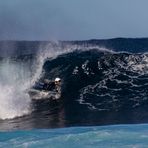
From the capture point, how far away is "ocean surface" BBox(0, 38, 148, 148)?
33.5 ft

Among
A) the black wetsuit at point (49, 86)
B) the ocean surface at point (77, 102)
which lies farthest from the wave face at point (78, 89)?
the black wetsuit at point (49, 86)

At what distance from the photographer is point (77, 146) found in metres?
9.45

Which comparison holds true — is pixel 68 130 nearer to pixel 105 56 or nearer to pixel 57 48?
pixel 105 56

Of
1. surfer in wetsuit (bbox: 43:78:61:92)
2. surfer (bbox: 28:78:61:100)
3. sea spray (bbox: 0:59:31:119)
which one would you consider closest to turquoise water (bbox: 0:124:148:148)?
sea spray (bbox: 0:59:31:119)

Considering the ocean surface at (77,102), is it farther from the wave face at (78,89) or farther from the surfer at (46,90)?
the surfer at (46,90)

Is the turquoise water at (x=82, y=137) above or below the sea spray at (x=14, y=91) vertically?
below

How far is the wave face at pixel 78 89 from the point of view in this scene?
1288 cm

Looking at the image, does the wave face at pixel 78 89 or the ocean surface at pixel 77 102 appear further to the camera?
the wave face at pixel 78 89

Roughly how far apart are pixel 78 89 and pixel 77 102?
70.2 inches

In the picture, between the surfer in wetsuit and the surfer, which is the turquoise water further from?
the surfer in wetsuit

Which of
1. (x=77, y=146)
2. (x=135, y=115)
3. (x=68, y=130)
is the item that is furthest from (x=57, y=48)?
(x=77, y=146)

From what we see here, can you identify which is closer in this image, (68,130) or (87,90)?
(68,130)

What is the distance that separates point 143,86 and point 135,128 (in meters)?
5.99

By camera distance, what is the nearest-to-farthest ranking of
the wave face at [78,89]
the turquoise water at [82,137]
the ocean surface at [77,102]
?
the turquoise water at [82,137], the ocean surface at [77,102], the wave face at [78,89]
